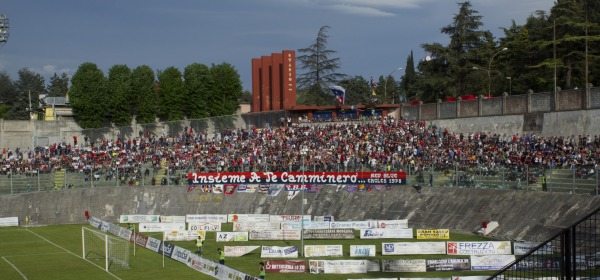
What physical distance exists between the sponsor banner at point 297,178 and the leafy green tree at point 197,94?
30.1 m

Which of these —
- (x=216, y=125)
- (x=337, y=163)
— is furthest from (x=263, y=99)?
(x=337, y=163)

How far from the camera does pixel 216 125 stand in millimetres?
86812

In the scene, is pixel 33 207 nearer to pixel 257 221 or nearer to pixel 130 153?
pixel 130 153

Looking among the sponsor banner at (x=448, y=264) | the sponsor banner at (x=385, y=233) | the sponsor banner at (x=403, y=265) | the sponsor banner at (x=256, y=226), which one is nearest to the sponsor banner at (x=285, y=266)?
the sponsor banner at (x=403, y=265)

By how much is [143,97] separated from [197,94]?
7539mm

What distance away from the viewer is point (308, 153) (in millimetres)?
72250

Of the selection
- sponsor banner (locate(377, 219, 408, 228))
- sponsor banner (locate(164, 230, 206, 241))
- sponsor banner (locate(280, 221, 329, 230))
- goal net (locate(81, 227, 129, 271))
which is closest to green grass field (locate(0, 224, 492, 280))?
goal net (locate(81, 227, 129, 271))

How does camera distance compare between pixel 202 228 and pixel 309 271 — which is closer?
pixel 309 271

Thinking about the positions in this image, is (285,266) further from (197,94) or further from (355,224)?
(197,94)

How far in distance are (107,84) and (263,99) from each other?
72.0 ft

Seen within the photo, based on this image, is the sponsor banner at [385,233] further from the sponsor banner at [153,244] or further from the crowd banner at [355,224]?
the sponsor banner at [153,244]

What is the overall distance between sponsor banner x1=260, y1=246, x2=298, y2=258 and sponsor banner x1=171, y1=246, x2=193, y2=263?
16.0ft

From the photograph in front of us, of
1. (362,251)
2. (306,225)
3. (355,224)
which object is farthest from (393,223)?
(362,251)

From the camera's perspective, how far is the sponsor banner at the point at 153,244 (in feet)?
166
